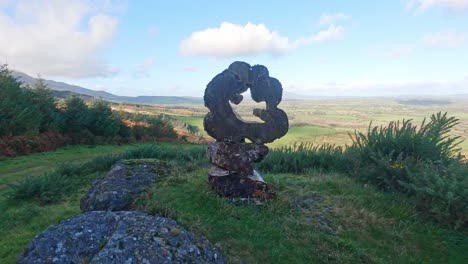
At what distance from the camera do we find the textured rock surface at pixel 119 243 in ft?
14.5

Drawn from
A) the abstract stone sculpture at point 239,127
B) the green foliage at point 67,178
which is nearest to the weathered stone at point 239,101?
the abstract stone sculpture at point 239,127

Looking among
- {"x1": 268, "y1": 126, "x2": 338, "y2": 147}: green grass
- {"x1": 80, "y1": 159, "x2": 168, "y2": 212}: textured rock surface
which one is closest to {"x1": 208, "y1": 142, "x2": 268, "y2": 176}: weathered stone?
{"x1": 80, "y1": 159, "x2": 168, "y2": 212}: textured rock surface

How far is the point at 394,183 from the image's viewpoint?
29.4 ft

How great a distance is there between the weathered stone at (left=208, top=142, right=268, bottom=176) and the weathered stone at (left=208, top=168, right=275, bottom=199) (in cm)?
20

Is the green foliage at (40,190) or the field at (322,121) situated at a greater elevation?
the green foliage at (40,190)

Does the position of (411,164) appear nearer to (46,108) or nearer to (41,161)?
(41,161)

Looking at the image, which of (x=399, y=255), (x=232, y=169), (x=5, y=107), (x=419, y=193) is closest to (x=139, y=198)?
(x=232, y=169)

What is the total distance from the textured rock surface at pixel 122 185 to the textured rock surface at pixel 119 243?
1624mm

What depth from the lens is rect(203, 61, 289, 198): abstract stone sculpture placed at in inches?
297

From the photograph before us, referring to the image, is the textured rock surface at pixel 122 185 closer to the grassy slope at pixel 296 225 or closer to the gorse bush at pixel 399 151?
the grassy slope at pixel 296 225

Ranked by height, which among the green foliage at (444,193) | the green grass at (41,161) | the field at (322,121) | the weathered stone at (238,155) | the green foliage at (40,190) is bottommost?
the field at (322,121)

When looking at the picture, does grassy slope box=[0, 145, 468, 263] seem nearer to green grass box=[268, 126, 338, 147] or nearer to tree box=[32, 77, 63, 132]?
tree box=[32, 77, 63, 132]

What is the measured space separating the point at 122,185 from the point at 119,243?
3095mm

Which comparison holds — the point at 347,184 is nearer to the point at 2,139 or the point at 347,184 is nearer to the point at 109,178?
the point at 109,178
